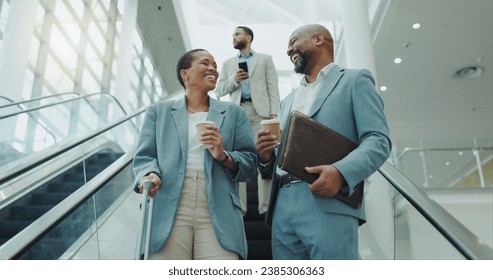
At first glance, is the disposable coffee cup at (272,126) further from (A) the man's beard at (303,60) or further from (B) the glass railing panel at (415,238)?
(B) the glass railing panel at (415,238)

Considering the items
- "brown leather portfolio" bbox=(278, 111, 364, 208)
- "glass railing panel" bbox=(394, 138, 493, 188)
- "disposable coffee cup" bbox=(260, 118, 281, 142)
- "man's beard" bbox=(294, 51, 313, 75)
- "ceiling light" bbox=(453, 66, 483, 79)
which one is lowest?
"brown leather portfolio" bbox=(278, 111, 364, 208)

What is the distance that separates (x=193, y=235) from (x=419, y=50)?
9.53 metres

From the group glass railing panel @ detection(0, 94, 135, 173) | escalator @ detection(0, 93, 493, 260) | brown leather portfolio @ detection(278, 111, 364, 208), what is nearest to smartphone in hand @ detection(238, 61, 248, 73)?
escalator @ detection(0, 93, 493, 260)

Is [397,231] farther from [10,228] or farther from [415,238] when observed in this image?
[10,228]

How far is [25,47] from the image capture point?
7.62 m

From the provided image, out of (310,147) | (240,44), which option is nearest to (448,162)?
(240,44)

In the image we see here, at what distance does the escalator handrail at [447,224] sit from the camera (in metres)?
1.50

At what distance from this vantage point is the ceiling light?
442 inches

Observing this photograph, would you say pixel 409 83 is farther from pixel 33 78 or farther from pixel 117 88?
pixel 33 78

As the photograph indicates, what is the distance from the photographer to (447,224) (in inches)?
66.0

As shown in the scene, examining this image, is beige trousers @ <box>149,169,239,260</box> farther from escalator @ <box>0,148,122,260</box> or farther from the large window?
the large window

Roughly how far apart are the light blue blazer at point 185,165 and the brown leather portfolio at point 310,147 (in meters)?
0.36

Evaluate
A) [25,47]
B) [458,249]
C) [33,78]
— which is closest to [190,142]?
[458,249]

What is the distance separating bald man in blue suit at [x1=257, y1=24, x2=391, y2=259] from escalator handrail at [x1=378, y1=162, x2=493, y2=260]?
24 centimetres
